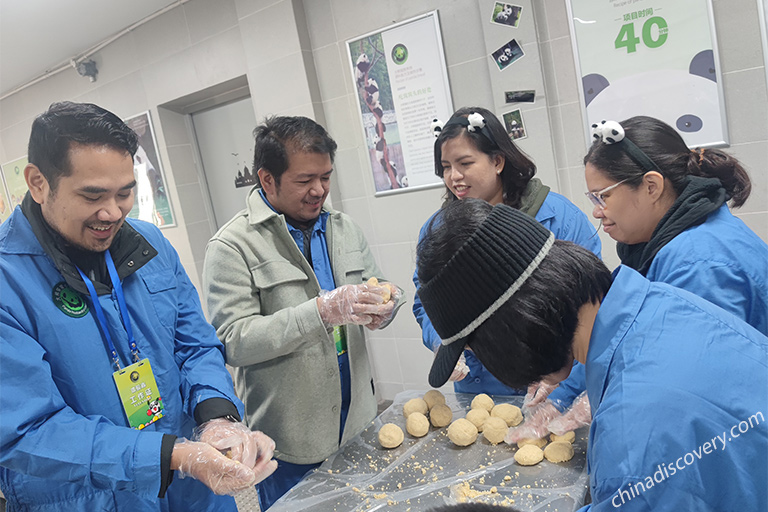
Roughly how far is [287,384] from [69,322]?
2.43ft

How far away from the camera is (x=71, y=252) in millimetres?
1318

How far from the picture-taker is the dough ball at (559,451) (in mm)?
1372

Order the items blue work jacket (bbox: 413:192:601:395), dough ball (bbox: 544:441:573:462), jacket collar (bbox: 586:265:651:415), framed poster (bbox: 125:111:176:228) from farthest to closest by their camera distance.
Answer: framed poster (bbox: 125:111:176:228) → blue work jacket (bbox: 413:192:601:395) → dough ball (bbox: 544:441:573:462) → jacket collar (bbox: 586:265:651:415)

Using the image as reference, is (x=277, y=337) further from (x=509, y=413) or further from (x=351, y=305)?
(x=509, y=413)

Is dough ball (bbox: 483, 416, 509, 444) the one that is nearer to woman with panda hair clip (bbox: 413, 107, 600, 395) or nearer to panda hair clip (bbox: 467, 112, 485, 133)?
woman with panda hair clip (bbox: 413, 107, 600, 395)

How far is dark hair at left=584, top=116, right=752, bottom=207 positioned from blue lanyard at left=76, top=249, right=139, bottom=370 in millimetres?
1480

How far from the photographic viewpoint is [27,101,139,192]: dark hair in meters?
1.20

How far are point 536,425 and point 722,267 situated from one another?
667mm

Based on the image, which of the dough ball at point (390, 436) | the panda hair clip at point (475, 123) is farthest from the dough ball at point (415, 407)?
the panda hair clip at point (475, 123)

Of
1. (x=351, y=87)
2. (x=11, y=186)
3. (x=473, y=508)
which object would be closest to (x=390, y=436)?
(x=473, y=508)

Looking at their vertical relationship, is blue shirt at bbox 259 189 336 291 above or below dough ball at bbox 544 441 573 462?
above

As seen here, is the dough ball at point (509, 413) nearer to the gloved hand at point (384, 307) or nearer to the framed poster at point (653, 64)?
the gloved hand at point (384, 307)

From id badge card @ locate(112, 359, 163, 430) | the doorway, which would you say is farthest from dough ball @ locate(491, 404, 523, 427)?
the doorway

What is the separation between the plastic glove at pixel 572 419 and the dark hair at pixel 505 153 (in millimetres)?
770
